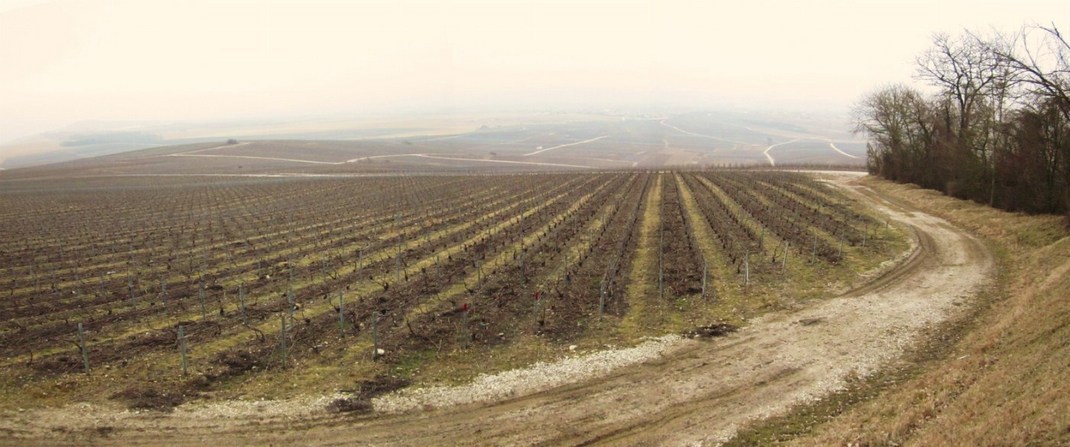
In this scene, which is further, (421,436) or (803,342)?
(803,342)

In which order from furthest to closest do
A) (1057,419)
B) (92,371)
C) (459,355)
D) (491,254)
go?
(491,254) < (459,355) < (92,371) < (1057,419)

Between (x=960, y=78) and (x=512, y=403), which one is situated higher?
(x=960, y=78)

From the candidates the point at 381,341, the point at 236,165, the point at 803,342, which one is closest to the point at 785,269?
the point at 803,342

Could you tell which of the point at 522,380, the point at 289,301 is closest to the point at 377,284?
the point at 289,301

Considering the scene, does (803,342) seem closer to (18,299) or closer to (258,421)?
(258,421)

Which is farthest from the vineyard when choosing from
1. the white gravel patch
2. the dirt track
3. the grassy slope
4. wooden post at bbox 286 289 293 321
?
the grassy slope
